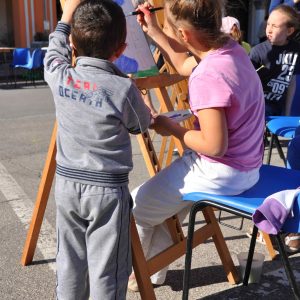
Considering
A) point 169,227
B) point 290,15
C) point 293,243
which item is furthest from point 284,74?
point 169,227

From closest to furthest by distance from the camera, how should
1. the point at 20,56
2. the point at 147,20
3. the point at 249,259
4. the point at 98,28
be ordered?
the point at 98,28, the point at 147,20, the point at 249,259, the point at 20,56

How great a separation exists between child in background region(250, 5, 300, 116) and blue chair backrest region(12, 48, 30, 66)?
9197 millimetres

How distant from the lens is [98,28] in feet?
5.79

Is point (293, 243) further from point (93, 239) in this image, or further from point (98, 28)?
point (98, 28)

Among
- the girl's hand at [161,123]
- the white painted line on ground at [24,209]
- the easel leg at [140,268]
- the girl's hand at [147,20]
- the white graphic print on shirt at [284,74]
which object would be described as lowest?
the white painted line on ground at [24,209]

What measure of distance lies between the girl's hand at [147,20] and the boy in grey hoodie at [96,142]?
47cm

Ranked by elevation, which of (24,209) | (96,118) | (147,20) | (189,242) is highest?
(147,20)

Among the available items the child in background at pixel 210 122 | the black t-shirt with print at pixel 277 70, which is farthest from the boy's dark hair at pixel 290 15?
the child in background at pixel 210 122

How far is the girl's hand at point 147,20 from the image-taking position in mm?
2297

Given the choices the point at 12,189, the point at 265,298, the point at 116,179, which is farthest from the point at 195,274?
the point at 12,189

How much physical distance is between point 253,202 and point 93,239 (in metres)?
0.64

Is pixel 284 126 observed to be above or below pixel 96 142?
below

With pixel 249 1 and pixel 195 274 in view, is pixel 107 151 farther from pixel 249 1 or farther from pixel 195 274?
pixel 249 1

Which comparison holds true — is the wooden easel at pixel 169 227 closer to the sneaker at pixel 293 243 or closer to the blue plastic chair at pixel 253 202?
the blue plastic chair at pixel 253 202
